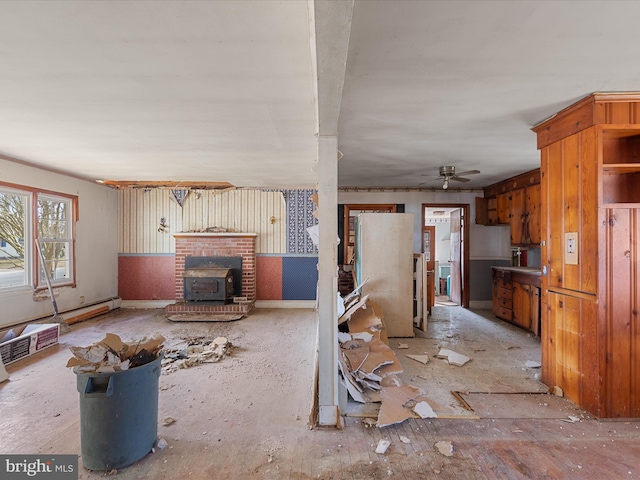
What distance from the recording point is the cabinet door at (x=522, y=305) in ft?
15.3

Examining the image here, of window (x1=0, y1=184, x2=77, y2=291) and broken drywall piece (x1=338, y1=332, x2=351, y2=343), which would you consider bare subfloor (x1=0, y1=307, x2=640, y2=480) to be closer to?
broken drywall piece (x1=338, y1=332, x2=351, y2=343)

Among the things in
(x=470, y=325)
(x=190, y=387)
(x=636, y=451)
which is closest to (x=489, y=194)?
(x=470, y=325)

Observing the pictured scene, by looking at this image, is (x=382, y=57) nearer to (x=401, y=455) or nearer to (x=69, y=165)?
(x=401, y=455)

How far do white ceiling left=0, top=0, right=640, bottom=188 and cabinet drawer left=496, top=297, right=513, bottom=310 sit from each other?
2580 millimetres

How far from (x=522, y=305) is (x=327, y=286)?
3867 millimetres

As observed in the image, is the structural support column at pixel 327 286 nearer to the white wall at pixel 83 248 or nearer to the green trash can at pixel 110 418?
the green trash can at pixel 110 418

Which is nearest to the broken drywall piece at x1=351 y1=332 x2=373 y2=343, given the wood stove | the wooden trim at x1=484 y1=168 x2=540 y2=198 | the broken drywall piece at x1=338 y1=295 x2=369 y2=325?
the broken drywall piece at x1=338 y1=295 x2=369 y2=325

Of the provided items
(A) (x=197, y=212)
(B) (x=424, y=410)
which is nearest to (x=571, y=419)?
(B) (x=424, y=410)

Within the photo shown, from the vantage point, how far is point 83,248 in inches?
214

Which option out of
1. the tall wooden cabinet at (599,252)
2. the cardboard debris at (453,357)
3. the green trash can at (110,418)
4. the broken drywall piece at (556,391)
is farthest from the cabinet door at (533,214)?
the green trash can at (110,418)

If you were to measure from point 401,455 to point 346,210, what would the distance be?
187 inches

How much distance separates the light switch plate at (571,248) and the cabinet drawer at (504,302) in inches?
107

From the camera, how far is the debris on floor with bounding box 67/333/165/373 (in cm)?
192

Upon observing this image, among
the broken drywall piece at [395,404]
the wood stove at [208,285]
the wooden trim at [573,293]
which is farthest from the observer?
the wood stove at [208,285]
